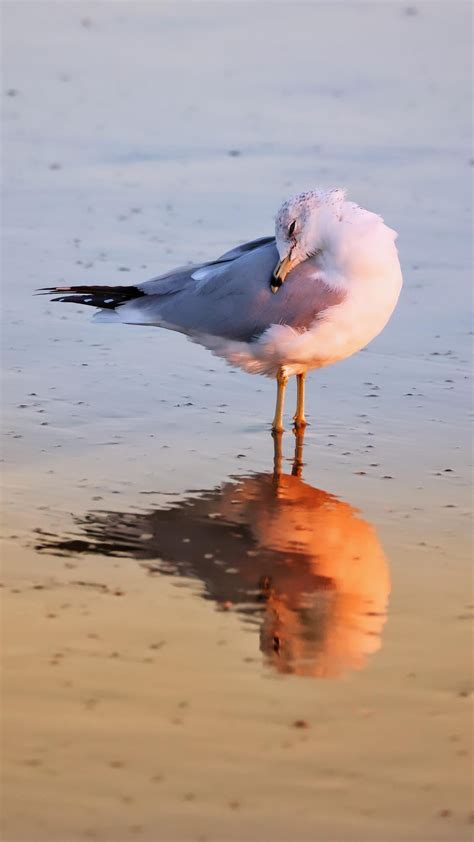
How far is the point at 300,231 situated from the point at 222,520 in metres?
1.75

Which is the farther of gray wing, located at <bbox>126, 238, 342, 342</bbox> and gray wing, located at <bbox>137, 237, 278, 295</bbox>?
gray wing, located at <bbox>137, 237, 278, 295</bbox>

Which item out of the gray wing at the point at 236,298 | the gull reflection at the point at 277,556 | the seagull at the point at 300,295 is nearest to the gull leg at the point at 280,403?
the seagull at the point at 300,295

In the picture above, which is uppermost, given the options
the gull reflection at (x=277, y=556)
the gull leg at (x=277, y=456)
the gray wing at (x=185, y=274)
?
the gray wing at (x=185, y=274)

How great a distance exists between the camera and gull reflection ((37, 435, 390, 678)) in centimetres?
483

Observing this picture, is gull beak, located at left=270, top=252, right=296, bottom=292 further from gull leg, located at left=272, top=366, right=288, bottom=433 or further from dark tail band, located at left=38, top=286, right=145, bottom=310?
dark tail band, located at left=38, top=286, right=145, bottom=310

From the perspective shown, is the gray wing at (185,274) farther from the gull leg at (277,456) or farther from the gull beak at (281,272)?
the gull leg at (277,456)

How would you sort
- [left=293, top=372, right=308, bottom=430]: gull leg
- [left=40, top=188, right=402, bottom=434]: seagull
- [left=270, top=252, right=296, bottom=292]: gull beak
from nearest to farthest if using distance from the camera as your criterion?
[left=40, top=188, right=402, bottom=434]: seagull
[left=270, top=252, right=296, bottom=292]: gull beak
[left=293, top=372, right=308, bottom=430]: gull leg

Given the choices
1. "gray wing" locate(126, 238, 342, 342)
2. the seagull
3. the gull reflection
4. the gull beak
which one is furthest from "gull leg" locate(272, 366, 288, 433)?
the gull reflection

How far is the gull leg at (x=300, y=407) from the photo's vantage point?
7.28 m

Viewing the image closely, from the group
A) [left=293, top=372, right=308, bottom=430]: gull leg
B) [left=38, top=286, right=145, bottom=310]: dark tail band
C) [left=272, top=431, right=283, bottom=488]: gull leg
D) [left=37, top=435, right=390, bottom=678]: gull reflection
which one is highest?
[left=38, top=286, right=145, bottom=310]: dark tail band

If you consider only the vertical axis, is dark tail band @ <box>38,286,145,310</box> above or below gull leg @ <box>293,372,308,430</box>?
above

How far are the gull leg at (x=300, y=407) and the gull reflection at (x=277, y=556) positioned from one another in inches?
26.5

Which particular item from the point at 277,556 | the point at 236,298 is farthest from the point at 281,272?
the point at 277,556

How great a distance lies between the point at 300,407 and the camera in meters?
7.36
